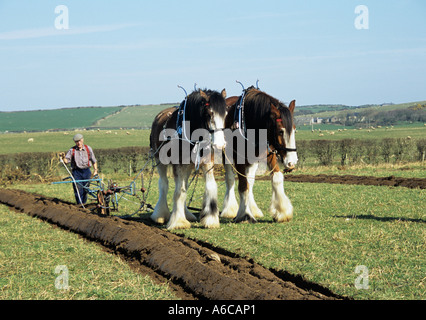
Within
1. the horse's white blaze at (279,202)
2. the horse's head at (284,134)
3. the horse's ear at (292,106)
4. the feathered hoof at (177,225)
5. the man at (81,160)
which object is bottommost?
the feathered hoof at (177,225)

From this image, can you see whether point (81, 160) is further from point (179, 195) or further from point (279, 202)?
point (279, 202)

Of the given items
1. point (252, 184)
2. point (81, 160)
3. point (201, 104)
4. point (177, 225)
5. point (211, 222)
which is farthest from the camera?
point (81, 160)

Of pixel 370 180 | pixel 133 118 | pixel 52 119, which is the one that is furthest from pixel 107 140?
pixel 52 119

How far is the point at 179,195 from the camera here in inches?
386

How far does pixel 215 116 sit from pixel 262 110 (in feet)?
3.82

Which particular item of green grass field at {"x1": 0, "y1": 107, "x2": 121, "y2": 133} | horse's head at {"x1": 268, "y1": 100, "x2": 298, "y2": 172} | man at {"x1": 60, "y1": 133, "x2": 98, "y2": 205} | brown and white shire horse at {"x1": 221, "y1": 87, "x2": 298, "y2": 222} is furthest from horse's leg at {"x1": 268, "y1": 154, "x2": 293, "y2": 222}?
green grass field at {"x1": 0, "y1": 107, "x2": 121, "y2": 133}

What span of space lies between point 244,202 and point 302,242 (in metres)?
2.28

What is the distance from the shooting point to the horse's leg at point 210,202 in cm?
955

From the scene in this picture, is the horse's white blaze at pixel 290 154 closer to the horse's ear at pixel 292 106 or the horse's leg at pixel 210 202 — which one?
the horse's ear at pixel 292 106

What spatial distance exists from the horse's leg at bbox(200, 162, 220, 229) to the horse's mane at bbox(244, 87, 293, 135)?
120 cm

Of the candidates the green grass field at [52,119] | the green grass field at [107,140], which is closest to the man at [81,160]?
the green grass field at [107,140]

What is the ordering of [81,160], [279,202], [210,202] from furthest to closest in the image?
[81,160] < [279,202] < [210,202]

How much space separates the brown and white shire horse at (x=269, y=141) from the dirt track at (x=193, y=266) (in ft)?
6.91

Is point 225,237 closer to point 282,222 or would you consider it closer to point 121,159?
point 282,222
